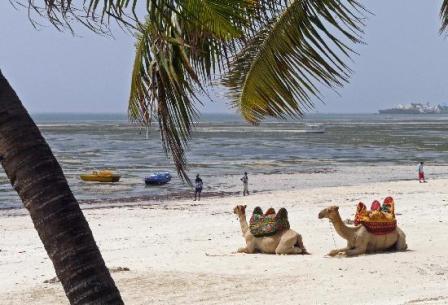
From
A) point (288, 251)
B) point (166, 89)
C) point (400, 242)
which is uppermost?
point (166, 89)

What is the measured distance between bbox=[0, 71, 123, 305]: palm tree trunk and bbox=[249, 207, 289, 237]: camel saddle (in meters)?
11.1

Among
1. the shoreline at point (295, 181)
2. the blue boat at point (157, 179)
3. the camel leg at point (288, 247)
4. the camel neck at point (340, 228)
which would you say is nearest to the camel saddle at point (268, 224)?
the camel leg at point (288, 247)

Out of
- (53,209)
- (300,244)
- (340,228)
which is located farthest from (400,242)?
(53,209)

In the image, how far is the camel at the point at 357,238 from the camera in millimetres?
12859

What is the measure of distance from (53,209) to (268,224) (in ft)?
37.2

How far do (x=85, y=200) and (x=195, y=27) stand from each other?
98.9 feet

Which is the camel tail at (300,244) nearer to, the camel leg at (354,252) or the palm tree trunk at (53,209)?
the camel leg at (354,252)

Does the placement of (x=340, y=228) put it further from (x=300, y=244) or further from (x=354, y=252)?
(x=300, y=244)

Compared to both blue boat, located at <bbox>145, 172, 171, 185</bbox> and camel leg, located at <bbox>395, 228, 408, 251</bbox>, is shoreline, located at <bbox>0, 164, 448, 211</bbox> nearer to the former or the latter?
blue boat, located at <bbox>145, 172, 171, 185</bbox>

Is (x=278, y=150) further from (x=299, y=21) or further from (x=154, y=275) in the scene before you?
(x=299, y=21)

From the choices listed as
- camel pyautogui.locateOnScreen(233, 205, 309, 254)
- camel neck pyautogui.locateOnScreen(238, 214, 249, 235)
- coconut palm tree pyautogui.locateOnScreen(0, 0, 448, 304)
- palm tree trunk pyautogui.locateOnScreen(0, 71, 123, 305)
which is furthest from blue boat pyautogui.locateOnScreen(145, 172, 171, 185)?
palm tree trunk pyautogui.locateOnScreen(0, 71, 123, 305)

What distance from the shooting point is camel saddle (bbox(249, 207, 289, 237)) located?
1364cm

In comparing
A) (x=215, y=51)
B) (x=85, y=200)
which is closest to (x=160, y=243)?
(x=215, y=51)

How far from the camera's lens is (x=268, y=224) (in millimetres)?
13703
